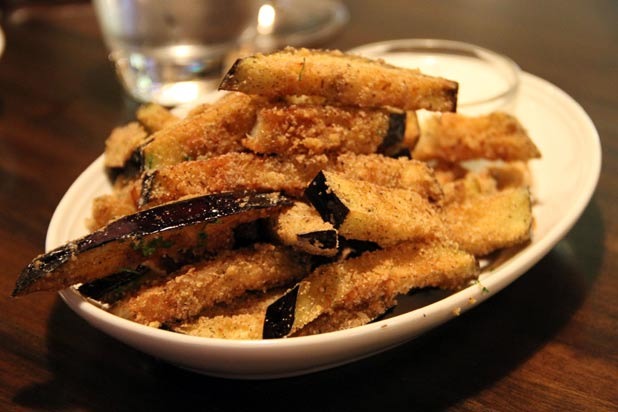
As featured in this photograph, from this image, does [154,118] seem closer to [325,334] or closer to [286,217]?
[286,217]

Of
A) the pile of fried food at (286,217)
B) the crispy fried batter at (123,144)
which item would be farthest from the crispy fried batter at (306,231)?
the crispy fried batter at (123,144)

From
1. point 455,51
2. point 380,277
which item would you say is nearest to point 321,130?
point 380,277

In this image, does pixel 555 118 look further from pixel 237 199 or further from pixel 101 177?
pixel 101 177

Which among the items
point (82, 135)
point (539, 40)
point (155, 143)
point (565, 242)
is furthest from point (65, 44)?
point (565, 242)

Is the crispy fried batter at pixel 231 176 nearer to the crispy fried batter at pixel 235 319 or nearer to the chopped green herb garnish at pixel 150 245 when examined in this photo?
the chopped green herb garnish at pixel 150 245

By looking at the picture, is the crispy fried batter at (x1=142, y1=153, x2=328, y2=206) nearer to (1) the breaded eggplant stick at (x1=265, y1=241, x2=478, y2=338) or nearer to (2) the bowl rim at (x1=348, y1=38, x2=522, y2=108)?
(1) the breaded eggplant stick at (x1=265, y1=241, x2=478, y2=338)

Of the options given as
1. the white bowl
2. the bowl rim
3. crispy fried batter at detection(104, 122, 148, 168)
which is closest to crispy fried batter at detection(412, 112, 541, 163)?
the white bowl
